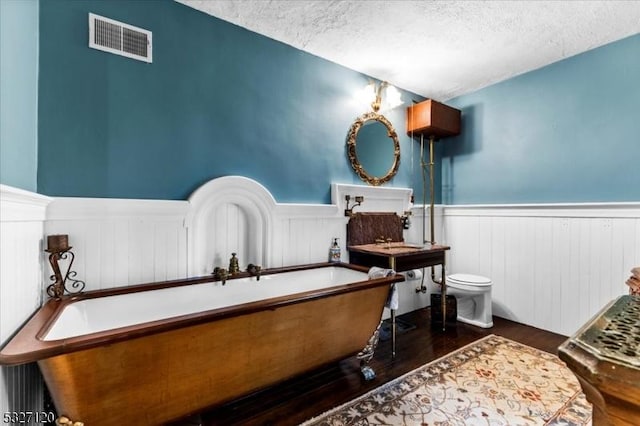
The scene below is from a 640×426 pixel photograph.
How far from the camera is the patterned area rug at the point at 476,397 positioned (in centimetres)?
160

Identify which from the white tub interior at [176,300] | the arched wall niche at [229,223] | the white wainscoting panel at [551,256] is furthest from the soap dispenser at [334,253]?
the white wainscoting panel at [551,256]

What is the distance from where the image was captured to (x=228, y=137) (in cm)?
222

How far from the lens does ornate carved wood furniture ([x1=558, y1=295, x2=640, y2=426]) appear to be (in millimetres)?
437

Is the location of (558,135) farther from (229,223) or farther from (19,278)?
(19,278)

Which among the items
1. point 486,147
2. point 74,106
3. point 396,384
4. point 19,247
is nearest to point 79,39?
point 74,106

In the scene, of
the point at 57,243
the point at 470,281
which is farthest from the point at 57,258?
the point at 470,281

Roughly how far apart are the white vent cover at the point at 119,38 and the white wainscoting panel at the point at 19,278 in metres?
1.00

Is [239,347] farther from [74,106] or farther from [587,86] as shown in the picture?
[587,86]

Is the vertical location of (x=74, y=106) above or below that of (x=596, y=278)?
above

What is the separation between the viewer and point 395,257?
7.86 feet

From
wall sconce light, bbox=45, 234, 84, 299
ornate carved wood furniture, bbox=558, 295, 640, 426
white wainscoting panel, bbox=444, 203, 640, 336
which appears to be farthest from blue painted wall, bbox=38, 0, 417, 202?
ornate carved wood furniture, bbox=558, 295, 640, 426

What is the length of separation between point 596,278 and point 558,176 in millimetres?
941

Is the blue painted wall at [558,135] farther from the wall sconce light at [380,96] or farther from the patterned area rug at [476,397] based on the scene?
the patterned area rug at [476,397]

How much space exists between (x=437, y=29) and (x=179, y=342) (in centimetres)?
269
